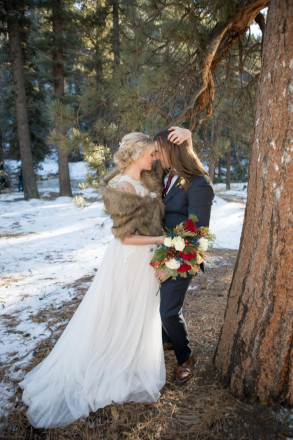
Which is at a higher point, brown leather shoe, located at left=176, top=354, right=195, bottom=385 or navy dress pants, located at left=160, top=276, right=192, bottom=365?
navy dress pants, located at left=160, top=276, right=192, bottom=365

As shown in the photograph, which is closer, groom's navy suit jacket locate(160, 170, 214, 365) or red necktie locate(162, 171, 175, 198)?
groom's navy suit jacket locate(160, 170, 214, 365)

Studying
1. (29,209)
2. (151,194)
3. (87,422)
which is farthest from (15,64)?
(87,422)

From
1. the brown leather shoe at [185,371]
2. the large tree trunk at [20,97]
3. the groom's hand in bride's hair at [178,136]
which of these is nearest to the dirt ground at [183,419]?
the brown leather shoe at [185,371]

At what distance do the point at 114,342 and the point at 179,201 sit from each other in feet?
4.43

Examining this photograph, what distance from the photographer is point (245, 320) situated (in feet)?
6.97

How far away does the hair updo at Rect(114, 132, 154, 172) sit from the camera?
94.7 inches

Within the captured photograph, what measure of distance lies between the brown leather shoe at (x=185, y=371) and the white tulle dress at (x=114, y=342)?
13cm

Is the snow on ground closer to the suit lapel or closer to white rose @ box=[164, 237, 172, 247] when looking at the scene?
the suit lapel

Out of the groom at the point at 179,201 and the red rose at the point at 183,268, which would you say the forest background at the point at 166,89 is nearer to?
the groom at the point at 179,201

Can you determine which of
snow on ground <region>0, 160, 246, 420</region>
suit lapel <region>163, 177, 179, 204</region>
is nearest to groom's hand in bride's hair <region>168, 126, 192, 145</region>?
suit lapel <region>163, 177, 179, 204</region>

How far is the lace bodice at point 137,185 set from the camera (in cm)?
240

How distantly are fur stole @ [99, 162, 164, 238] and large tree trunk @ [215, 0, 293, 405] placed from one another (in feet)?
2.39

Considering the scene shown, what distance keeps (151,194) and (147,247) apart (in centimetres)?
47

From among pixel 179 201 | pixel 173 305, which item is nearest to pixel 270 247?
pixel 179 201
